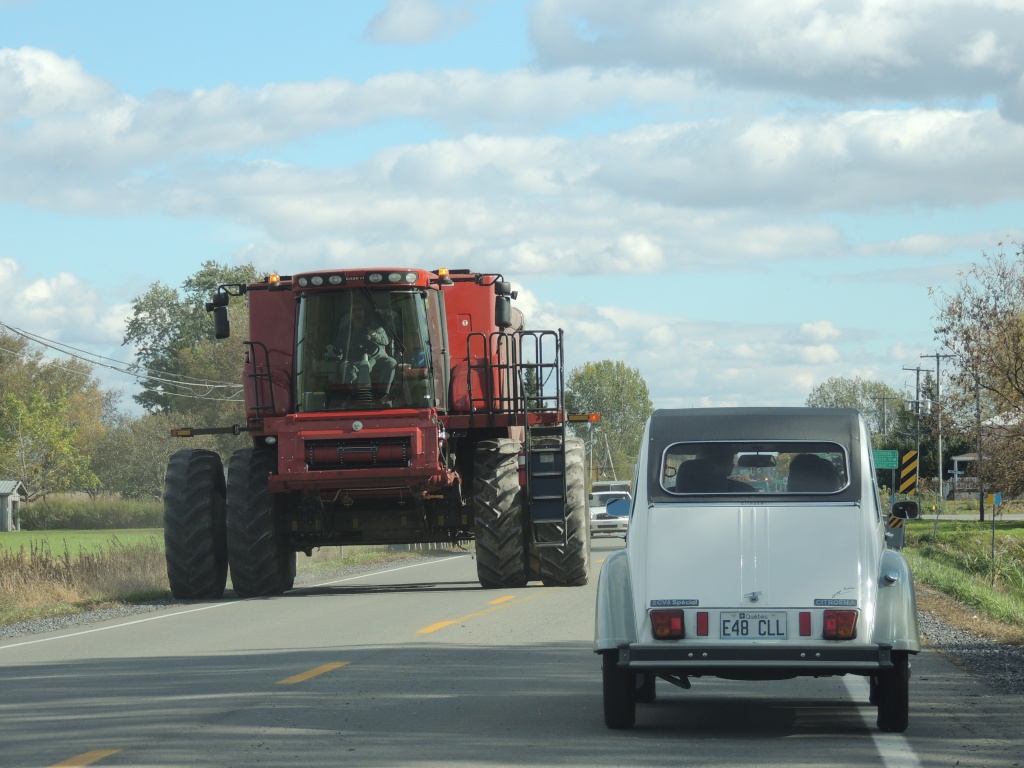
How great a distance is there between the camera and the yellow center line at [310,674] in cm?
1191

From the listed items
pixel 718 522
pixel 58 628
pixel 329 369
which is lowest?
pixel 58 628

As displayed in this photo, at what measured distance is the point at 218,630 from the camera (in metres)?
16.5

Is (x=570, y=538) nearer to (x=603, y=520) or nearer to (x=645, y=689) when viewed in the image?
(x=645, y=689)

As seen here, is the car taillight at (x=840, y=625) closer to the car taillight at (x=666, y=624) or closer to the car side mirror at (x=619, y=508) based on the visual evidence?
the car taillight at (x=666, y=624)

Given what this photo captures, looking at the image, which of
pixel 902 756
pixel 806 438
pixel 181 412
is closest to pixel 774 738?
pixel 902 756

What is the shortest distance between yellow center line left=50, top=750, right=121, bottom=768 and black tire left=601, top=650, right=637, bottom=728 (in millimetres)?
2935

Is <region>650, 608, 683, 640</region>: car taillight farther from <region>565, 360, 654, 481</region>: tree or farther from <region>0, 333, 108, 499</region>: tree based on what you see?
<region>565, 360, 654, 481</region>: tree

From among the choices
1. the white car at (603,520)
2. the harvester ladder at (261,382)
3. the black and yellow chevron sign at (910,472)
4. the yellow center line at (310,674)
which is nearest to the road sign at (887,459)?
the black and yellow chevron sign at (910,472)

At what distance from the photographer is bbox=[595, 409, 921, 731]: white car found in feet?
28.6

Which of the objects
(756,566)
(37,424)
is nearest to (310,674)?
(756,566)

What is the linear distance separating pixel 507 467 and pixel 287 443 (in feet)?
9.85

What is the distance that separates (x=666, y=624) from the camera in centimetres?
881

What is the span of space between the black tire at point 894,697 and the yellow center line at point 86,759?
180 inches

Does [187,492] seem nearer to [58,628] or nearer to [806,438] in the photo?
[58,628]
